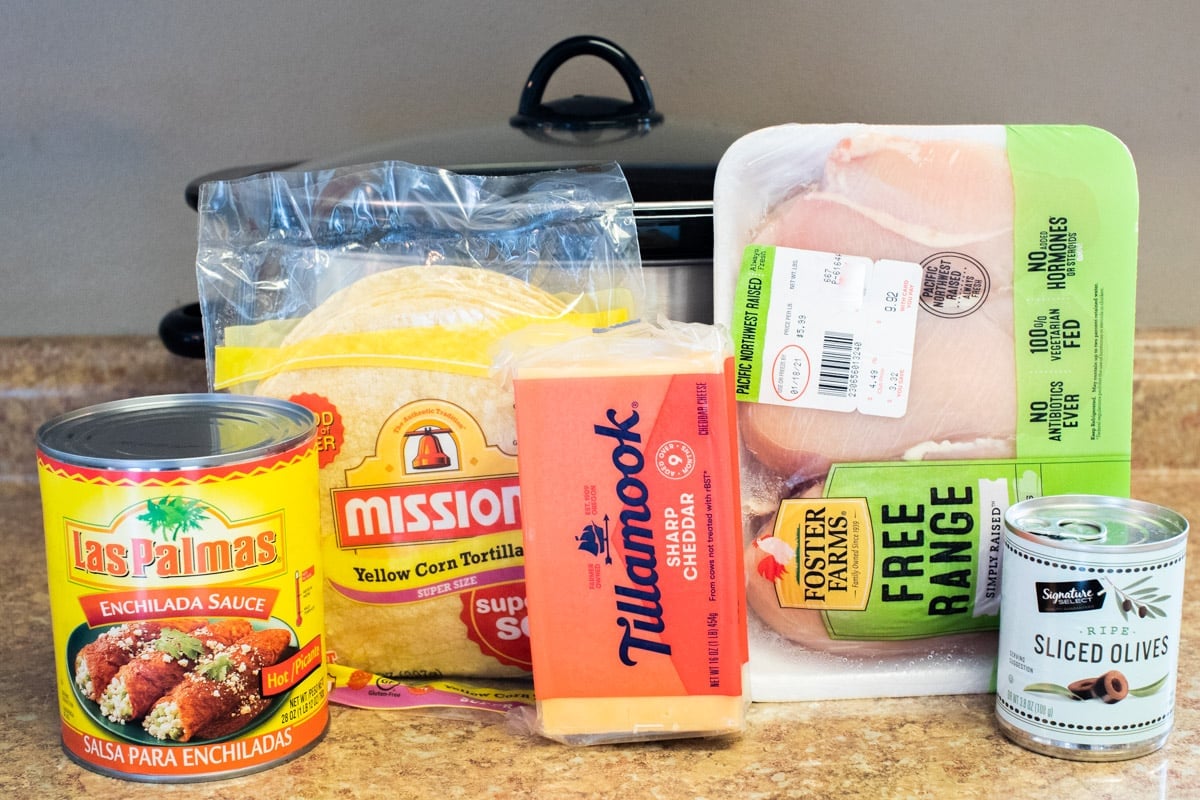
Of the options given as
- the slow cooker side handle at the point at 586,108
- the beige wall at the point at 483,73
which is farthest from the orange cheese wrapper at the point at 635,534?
the beige wall at the point at 483,73

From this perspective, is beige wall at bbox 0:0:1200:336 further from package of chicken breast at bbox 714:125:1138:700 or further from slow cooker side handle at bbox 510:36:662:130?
package of chicken breast at bbox 714:125:1138:700

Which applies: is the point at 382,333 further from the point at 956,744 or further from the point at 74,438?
the point at 956,744

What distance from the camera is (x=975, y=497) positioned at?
0.67 m

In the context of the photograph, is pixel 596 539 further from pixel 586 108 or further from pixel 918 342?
pixel 586 108

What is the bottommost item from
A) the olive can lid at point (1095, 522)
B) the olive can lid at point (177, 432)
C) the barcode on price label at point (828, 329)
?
the olive can lid at point (1095, 522)

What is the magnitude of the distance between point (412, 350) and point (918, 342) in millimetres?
289

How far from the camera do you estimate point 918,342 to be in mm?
664

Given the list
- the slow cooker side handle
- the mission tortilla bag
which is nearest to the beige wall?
the slow cooker side handle

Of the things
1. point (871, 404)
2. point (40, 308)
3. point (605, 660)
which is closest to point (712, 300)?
point (871, 404)

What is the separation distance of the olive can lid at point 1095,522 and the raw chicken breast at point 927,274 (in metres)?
0.05

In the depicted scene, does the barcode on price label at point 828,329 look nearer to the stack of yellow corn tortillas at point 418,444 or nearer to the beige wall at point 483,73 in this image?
the stack of yellow corn tortillas at point 418,444

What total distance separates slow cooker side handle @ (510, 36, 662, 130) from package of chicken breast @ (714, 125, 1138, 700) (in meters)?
0.15

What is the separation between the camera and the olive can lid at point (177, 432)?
1.84 feet
